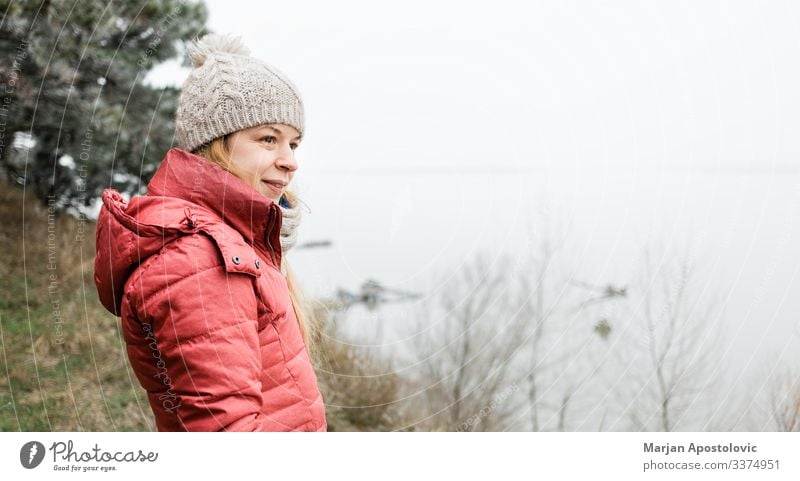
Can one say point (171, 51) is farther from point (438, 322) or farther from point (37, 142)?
point (438, 322)

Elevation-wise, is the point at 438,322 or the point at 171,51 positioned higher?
the point at 171,51

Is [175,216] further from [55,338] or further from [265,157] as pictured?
[55,338]

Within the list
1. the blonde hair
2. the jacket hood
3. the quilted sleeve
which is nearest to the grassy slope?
the blonde hair

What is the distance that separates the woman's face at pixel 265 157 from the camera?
132 cm

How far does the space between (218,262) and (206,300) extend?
0.21 feet

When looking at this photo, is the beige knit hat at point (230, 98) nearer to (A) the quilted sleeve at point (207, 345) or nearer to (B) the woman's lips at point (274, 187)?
(B) the woman's lips at point (274, 187)

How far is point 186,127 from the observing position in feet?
4.49

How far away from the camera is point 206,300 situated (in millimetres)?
1083

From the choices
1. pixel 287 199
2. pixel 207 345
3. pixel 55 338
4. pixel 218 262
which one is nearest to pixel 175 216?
pixel 218 262

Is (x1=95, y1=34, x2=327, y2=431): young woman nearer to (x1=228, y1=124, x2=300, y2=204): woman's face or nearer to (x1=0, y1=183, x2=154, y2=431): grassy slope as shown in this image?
(x1=228, y1=124, x2=300, y2=204): woman's face

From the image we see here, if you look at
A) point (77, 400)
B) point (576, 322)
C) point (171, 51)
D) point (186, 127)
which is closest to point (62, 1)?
point (171, 51)

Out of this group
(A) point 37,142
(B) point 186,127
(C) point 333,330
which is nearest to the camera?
(B) point 186,127
